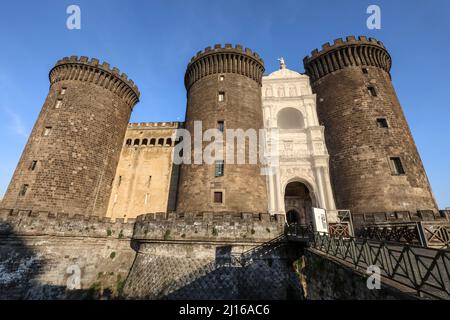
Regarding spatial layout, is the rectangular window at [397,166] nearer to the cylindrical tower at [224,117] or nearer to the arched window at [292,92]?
the cylindrical tower at [224,117]

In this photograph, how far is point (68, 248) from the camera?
13.4m

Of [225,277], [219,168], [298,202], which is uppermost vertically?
[219,168]

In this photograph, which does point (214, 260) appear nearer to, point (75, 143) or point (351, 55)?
point (75, 143)

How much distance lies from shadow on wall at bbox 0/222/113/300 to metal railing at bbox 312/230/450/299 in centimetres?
1250

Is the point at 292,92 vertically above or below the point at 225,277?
above

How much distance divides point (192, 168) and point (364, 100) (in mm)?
15303

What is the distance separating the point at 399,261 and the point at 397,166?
14.8 metres

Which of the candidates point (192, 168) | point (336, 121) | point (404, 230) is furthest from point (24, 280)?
point (336, 121)

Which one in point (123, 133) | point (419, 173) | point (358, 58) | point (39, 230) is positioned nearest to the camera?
point (39, 230)

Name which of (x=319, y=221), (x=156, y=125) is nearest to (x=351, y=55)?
(x=319, y=221)

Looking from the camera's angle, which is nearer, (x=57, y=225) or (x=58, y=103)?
(x=57, y=225)

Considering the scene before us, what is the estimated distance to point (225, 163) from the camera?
54.9 ft

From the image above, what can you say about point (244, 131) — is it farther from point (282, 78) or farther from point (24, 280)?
point (24, 280)

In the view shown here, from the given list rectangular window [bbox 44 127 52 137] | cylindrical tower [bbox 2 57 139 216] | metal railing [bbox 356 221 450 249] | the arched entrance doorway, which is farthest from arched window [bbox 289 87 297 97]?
rectangular window [bbox 44 127 52 137]
